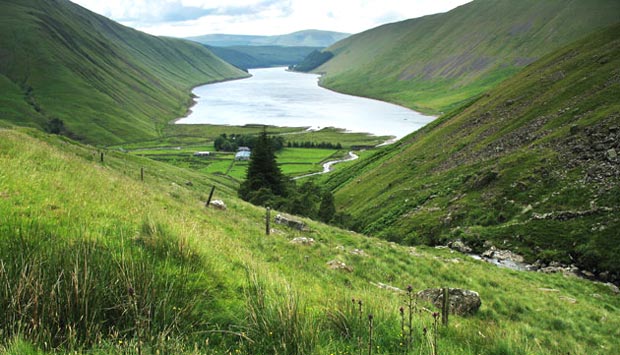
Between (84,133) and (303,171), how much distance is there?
101 metres

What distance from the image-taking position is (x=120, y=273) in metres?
6.68

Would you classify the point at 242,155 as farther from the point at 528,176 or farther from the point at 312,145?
the point at 528,176

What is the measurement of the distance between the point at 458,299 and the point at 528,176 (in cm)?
2933

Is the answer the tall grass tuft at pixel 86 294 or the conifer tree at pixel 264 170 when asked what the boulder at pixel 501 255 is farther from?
the conifer tree at pixel 264 170

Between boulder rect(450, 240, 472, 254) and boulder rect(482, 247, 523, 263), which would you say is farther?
boulder rect(450, 240, 472, 254)

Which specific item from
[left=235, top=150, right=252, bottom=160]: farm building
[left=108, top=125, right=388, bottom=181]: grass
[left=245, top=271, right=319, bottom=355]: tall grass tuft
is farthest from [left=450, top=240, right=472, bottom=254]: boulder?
[left=235, top=150, right=252, bottom=160]: farm building

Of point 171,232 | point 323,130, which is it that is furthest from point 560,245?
point 323,130

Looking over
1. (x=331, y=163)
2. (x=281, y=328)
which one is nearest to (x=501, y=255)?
(x=281, y=328)

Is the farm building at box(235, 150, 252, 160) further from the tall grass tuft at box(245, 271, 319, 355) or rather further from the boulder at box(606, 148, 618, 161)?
the tall grass tuft at box(245, 271, 319, 355)

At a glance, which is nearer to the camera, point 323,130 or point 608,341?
point 608,341

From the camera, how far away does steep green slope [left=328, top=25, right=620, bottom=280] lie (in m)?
29.5

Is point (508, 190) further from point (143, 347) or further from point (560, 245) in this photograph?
point (143, 347)

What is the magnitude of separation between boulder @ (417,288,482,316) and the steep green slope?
18.2 m

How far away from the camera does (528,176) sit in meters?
37.2
